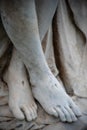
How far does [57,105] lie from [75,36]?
317 mm

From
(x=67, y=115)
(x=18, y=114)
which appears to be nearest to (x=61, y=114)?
(x=67, y=115)

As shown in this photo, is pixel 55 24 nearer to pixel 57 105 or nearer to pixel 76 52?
pixel 76 52

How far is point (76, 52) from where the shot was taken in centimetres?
166

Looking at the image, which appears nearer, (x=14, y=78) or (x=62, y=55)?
(x=14, y=78)

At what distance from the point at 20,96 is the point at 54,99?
0.38ft

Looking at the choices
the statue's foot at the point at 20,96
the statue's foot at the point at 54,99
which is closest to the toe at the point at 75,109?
the statue's foot at the point at 54,99

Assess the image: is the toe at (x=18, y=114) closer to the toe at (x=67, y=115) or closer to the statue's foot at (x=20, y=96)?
the statue's foot at (x=20, y=96)

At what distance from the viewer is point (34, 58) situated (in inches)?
56.5

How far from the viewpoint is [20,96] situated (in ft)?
4.88

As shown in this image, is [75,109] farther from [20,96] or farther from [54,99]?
[20,96]

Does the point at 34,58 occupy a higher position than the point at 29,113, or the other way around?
the point at 34,58

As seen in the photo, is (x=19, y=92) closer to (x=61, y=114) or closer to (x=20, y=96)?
(x=20, y=96)

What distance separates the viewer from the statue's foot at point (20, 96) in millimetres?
1460

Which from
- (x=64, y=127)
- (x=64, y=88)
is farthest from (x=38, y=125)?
(x=64, y=88)
